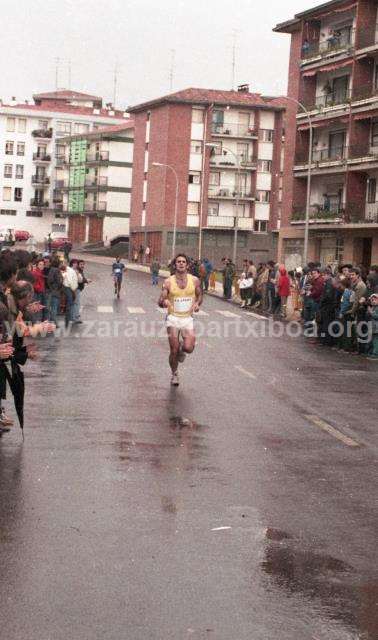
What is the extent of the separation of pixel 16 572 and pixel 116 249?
99850 millimetres

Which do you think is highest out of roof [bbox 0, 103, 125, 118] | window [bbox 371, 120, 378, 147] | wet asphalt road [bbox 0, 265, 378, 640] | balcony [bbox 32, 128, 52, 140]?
roof [bbox 0, 103, 125, 118]

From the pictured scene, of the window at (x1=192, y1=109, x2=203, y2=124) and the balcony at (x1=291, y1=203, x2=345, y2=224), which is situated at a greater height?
the window at (x1=192, y1=109, x2=203, y2=124)

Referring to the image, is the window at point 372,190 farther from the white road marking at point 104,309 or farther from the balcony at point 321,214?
the white road marking at point 104,309

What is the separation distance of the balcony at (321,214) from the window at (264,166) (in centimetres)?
2877

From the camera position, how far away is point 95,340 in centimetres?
2622

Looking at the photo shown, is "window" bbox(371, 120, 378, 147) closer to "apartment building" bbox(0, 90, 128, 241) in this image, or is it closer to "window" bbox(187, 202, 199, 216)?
"window" bbox(187, 202, 199, 216)

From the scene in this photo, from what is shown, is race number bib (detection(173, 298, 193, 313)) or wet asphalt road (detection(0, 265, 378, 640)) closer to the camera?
wet asphalt road (detection(0, 265, 378, 640))

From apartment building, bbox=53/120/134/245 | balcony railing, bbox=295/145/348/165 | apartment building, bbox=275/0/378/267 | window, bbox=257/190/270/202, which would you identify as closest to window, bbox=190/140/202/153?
window, bbox=257/190/270/202

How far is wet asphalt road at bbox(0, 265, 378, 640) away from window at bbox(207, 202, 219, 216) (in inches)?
3000

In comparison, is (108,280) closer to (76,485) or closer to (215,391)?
(215,391)

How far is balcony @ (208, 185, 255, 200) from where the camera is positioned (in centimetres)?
9250

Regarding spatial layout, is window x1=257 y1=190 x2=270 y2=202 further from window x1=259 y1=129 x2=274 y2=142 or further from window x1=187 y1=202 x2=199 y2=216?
window x1=187 y1=202 x2=199 y2=216

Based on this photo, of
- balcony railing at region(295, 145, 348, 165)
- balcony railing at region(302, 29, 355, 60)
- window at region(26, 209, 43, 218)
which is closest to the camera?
balcony railing at region(302, 29, 355, 60)

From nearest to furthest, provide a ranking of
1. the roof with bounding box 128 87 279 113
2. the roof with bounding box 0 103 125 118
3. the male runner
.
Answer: the male runner
the roof with bounding box 128 87 279 113
the roof with bounding box 0 103 125 118
